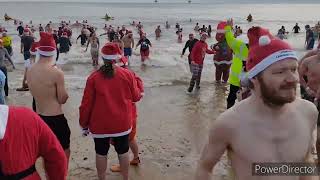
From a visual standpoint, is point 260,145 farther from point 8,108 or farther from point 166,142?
point 166,142

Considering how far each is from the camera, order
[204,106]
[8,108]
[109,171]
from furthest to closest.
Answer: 1. [204,106]
2. [109,171]
3. [8,108]

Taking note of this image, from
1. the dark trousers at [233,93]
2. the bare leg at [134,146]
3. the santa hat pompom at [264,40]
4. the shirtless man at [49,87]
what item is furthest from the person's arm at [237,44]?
the santa hat pompom at [264,40]

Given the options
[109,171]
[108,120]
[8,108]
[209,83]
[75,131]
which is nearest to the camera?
[8,108]

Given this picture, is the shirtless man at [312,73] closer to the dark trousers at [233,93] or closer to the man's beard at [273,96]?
the man's beard at [273,96]

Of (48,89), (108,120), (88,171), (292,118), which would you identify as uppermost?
(292,118)

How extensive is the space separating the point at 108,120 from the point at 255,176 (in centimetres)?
224

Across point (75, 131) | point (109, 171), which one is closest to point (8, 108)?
point (109, 171)

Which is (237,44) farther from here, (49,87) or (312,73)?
(49,87)

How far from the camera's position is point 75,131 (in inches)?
272

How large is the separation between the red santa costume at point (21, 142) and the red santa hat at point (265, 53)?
4.01 ft

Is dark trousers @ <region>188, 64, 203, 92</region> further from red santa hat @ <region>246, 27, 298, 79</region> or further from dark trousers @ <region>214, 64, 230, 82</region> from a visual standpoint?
red santa hat @ <region>246, 27, 298, 79</region>

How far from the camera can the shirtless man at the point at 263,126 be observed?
221 cm

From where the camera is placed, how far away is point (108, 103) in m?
4.20

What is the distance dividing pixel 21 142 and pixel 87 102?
205cm
